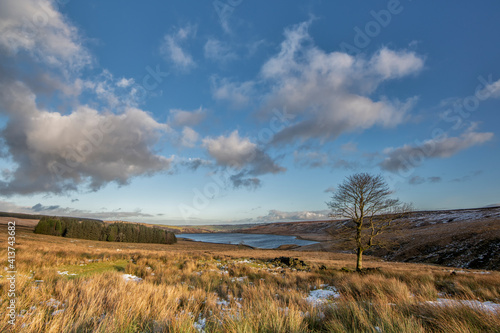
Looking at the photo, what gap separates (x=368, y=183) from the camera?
17031 mm

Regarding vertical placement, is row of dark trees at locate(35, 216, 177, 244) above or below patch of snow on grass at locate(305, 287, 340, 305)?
below

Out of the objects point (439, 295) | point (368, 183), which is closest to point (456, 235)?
point (368, 183)

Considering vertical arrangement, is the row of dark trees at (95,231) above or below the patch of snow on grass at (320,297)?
below

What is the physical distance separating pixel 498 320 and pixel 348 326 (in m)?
2.01

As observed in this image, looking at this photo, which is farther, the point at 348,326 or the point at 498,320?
the point at 348,326

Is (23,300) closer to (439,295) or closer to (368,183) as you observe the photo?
(439,295)

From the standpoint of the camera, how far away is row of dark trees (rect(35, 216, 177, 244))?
8506 centimetres

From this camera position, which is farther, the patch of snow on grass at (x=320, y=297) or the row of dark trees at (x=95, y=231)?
the row of dark trees at (x=95, y=231)

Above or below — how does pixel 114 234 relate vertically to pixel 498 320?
below

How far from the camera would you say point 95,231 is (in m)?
94.2

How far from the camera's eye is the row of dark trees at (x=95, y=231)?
8506 centimetres

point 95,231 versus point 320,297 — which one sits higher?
point 320,297

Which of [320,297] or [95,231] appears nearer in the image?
[320,297]

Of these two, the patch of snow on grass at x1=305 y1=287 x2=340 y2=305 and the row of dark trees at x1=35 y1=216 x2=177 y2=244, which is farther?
the row of dark trees at x1=35 y1=216 x2=177 y2=244
